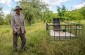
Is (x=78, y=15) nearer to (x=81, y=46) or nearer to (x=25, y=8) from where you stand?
(x=25, y=8)

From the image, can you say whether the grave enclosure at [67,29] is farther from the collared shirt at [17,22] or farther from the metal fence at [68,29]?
the collared shirt at [17,22]

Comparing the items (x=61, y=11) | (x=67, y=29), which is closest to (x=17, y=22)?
(x=67, y=29)

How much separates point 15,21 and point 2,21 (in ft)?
141

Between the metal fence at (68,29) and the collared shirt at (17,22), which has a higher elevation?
the collared shirt at (17,22)

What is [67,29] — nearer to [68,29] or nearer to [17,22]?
[68,29]

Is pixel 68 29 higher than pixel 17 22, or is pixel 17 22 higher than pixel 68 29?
pixel 17 22

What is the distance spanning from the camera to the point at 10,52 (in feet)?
34.1

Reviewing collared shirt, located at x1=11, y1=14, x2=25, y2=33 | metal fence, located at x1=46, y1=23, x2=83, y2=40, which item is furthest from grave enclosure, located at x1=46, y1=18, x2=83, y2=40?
collared shirt, located at x1=11, y1=14, x2=25, y2=33

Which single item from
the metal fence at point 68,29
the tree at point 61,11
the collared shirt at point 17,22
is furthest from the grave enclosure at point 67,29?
the tree at point 61,11

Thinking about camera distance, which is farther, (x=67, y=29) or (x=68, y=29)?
(x=67, y=29)

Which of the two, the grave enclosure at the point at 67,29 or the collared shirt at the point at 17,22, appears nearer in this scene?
the collared shirt at the point at 17,22

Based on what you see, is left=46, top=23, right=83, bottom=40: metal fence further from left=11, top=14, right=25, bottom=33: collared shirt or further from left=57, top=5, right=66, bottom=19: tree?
left=57, top=5, right=66, bottom=19: tree

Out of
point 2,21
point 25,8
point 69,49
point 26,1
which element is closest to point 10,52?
point 69,49

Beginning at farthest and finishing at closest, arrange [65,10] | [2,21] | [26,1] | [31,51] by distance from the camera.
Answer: [65,10], [2,21], [26,1], [31,51]
